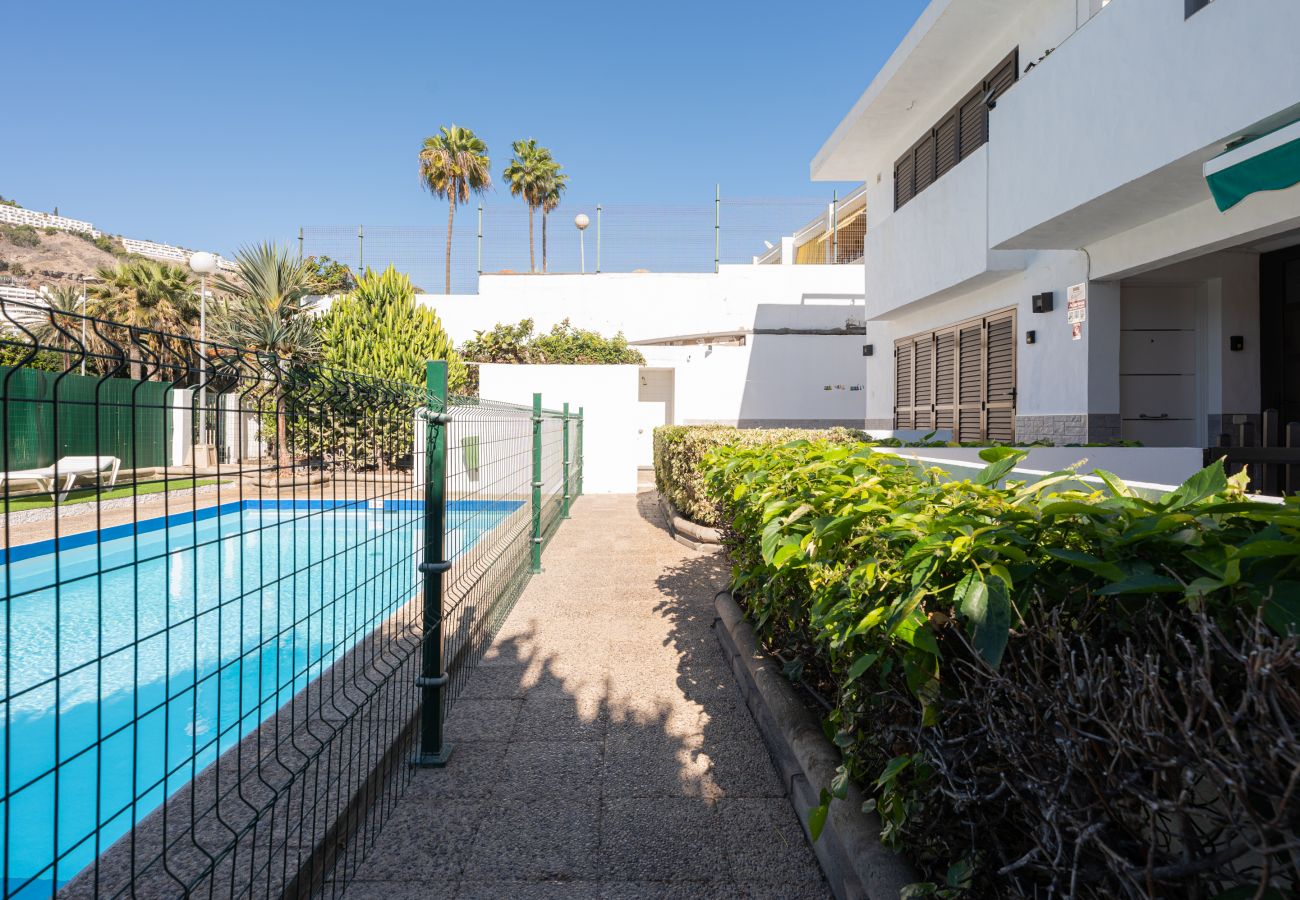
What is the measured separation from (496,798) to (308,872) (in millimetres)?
896

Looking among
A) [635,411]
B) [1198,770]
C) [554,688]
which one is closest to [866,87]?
[635,411]

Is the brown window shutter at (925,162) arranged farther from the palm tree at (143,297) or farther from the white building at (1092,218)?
the palm tree at (143,297)

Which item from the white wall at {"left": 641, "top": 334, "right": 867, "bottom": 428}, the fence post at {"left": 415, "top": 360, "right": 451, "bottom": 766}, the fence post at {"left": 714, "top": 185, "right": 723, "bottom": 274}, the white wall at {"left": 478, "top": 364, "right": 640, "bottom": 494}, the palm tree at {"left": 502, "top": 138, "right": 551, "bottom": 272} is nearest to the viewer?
the fence post at {"left": 415, "top": 360, "right": 451, "bottom": 766}

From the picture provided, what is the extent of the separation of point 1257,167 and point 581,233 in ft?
84.2

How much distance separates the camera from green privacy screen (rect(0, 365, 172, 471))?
151 centimetres

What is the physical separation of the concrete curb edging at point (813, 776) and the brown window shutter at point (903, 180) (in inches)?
397

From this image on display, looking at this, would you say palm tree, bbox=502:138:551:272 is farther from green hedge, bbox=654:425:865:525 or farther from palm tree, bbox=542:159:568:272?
green hedge, bbox=654:425:865:525

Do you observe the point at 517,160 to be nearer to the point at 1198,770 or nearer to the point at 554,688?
the point at 554,688

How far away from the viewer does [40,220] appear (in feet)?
235

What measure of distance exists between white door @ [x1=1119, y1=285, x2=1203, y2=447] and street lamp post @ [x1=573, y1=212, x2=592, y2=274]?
21787 mm

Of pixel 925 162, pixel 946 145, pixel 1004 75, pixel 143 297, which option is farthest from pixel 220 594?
pixel 143 297

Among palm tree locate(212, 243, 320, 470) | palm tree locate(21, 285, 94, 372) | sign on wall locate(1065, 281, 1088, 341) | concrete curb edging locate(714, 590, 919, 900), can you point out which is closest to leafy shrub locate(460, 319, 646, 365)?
palm tree locate(212, 243, 320, 470)

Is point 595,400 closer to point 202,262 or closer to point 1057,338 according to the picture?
point 202,262

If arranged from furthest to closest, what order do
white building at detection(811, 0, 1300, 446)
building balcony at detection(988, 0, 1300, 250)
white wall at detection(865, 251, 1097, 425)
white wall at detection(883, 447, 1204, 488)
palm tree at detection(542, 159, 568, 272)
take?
palm tree at detection(542, 159, 568, 272)
white wall at detection(865, 251, 1097, 425)
white wall at detection(883, 447, 1204, 488)
white building at detection(811, 0, 1300, 446)
building balcony at detection(988, 0, 1300, 250)
